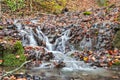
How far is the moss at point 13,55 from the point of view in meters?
7.75

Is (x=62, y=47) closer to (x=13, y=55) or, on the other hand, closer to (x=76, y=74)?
(x=13, y=55)

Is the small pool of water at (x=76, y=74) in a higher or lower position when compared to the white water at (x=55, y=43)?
lower

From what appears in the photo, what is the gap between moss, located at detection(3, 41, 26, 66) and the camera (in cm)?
775

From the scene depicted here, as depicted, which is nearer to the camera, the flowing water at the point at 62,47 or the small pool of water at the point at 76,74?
the small pool of water at the point at 76,74

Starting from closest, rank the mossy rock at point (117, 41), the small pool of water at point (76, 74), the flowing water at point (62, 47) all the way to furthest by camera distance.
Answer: the small pool of water at point (76, 74)
the flowing water at point (62, 47)
the mossy rock at point (117, 41)

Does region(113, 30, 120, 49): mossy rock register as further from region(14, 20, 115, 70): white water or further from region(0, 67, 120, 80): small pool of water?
region(0, 67, 120, 80): small pool of water

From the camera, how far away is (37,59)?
830 centimetres

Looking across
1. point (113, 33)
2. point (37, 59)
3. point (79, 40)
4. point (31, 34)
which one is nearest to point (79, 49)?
point (79, 40)

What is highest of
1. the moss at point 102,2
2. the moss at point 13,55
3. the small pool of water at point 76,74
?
the moss at point 102,2

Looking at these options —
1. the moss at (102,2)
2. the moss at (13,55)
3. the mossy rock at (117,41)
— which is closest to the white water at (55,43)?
the mossy rock at (117,41)

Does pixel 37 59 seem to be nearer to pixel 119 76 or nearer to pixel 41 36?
pixel 119 76

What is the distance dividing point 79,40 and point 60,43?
2.44 feet

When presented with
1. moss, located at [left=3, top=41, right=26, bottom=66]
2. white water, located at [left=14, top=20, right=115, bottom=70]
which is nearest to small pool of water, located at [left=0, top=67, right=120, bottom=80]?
moss, located at [left=3, top=41, right=26, bottom=66]

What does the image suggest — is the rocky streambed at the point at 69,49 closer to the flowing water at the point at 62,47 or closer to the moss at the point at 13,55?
the flowing water at the point at 62,47
